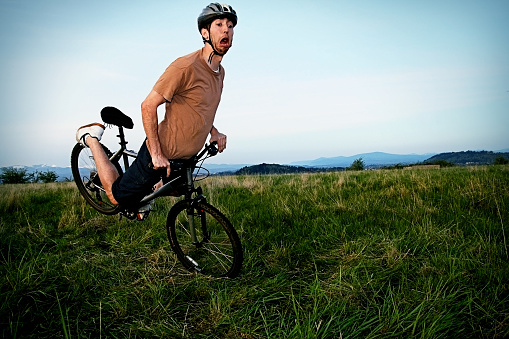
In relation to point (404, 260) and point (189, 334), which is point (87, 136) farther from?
point (404, 260)

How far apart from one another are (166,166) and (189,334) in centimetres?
162

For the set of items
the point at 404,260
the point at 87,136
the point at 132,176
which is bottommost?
the point at 404,260

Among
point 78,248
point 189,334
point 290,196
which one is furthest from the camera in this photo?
point 290,196

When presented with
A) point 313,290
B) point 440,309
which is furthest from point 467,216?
point 313,290

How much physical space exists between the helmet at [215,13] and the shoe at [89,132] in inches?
83.8

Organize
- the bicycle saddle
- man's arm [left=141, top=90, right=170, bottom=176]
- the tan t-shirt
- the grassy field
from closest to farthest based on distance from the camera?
the grassy field, man's arm [left=141, top=90, right=170, bottom=176], the tan t-shirt, the bicycle saddle

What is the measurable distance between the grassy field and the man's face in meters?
2.41

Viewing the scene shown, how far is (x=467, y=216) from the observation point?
4.38 meters

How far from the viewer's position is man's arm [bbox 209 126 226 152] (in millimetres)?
3594

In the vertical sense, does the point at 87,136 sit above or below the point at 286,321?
above

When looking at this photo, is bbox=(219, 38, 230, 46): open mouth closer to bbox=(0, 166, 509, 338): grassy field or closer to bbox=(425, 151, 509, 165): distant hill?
bbox=(0, 166, 509, 338): grassy field

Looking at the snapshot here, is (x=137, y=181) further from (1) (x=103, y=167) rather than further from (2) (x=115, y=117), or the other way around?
(2) (x=115, y=117)

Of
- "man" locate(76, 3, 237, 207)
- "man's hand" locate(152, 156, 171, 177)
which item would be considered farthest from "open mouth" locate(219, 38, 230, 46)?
"man's hand" locate(152, 156, 171, 177)

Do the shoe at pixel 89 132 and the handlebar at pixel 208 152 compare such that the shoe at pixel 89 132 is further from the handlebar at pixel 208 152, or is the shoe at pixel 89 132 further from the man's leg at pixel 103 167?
the handlebar at pixel 208 152
